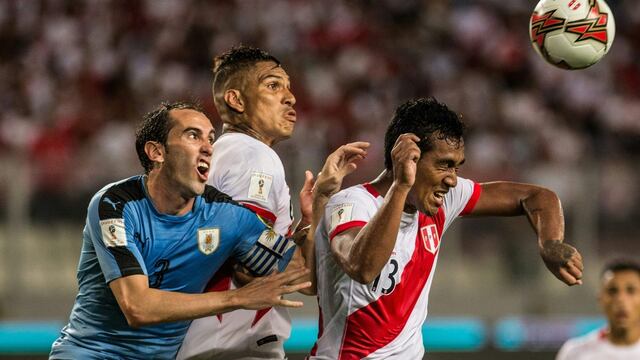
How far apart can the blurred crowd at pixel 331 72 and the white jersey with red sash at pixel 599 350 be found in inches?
180

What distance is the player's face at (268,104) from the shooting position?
575 centimetres

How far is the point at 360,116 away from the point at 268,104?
6.64m

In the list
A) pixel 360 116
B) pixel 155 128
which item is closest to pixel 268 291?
pixel 155 128

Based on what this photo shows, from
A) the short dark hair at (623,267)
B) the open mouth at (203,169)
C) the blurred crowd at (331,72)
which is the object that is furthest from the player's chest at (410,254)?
the blurred crowd at (331,72)

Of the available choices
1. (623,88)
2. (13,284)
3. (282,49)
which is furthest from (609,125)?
(13,284)

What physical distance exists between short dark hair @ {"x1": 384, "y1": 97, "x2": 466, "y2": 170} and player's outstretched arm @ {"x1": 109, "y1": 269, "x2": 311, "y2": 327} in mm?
914

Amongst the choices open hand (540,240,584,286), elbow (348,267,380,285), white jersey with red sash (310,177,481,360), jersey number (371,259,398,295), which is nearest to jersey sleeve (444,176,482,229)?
white jersey with red sash (310,177,481,360)

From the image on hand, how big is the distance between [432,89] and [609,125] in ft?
7.17

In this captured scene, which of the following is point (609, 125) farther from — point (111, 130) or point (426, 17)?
point (111, 130)

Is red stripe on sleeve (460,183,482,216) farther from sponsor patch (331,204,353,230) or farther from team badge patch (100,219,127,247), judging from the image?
team badge patch (100,219,127,247)

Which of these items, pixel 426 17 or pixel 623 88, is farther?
pixel 426 17

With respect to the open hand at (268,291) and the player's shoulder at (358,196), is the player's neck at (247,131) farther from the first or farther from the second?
the open hand at (268,291)

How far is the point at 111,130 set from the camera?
11984mm

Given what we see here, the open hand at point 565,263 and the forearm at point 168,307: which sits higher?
the open hand at point 565,263
